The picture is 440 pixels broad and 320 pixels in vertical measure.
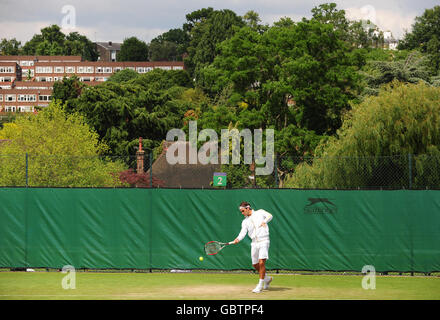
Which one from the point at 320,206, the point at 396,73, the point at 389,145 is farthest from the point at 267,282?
the point at 396,73

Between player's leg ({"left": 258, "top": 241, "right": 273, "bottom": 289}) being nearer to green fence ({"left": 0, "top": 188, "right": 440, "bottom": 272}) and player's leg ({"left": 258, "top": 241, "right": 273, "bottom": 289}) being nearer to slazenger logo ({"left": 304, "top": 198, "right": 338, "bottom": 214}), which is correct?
green fence ({"left": 0, "top": 188, "right": 440, "bottom": 272})

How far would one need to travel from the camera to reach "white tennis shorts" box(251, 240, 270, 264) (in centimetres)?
1382

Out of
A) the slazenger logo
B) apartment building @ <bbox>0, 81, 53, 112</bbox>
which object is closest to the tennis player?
the slazenger logo

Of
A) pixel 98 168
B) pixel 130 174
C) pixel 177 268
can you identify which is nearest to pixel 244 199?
pixel 177 268

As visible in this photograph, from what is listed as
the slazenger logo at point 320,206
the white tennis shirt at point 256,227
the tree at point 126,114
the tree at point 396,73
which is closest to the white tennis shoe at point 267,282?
the white tennis shirt at point 256,227

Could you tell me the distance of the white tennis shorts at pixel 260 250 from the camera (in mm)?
13820

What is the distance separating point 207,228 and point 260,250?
369cm

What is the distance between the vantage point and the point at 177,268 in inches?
684

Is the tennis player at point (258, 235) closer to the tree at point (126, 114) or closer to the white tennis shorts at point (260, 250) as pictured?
the white tennis shorts at point (260, 250)

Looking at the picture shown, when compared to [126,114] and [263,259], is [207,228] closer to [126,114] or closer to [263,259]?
[263,259]

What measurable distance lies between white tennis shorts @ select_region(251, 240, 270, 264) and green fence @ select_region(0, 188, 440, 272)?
123 inches

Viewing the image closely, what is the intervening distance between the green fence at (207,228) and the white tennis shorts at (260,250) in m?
3.13

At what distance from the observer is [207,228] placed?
684 inches

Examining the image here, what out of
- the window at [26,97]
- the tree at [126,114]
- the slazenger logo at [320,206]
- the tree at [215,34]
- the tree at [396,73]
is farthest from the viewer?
the window at [26,97]
